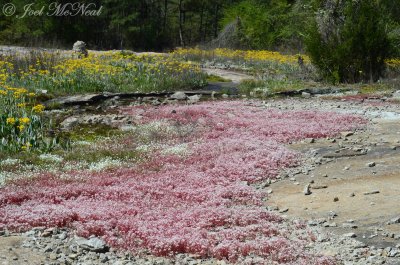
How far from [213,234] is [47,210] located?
2.85 meters

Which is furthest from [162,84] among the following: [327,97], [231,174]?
[231,174]

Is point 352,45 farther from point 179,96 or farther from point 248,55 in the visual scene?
point 248,55

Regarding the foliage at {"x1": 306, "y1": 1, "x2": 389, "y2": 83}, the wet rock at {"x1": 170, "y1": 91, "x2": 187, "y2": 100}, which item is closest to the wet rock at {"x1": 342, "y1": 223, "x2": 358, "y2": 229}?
the wet rock at {"x1": 170, "y1": 91, "x2": 187, "y2": 100}

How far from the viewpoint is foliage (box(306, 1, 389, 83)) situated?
26.3m

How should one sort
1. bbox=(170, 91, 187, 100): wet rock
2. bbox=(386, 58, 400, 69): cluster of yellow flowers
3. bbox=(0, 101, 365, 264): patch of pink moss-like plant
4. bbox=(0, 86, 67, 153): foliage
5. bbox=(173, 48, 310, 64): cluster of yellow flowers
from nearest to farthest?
bbox=(0, 101, 365, 264): patch of pink moss-like plant
bbox=(0, 86, 67, 153): foliage
bbox=(170, 91, 187, 100): wet rock
bbox=(386, 58, 400, 69): cluster of yellow flowers
bbox=(173, 48, 310, 64): cluster of yellow flowers

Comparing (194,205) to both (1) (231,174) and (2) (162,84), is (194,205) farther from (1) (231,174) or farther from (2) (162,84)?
(2) (162,84)

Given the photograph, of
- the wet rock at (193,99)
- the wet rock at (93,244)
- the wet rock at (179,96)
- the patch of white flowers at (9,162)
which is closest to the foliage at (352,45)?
the wet rock at (193,99)

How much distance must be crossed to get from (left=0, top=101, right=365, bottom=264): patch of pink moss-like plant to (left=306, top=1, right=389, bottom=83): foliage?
45.8 ft

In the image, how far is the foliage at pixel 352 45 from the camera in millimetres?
26297

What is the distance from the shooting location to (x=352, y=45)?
1033 inches

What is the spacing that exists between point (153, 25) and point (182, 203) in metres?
69.2

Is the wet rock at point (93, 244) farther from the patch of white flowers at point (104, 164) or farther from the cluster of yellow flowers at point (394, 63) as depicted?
the cluster of yellow flowers at point (394, 63)

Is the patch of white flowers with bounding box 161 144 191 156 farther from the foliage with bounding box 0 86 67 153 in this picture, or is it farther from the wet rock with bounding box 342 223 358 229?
the wet rock with bounding box 342 223 358 229

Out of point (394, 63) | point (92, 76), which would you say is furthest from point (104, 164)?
point (394, 63)
